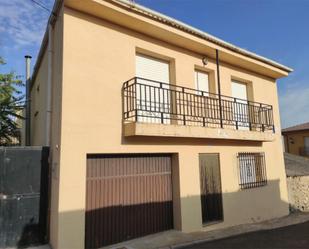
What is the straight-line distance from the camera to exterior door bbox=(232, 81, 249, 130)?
10281 millimetres

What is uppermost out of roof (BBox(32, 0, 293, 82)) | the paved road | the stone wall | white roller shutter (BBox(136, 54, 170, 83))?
roof (BBox(32, 0, 293, 82))

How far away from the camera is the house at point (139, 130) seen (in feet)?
20.5

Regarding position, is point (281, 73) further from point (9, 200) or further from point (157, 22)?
point (9, 200)

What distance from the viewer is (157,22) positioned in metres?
7.61

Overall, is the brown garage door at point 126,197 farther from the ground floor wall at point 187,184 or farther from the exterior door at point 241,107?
the exterior door at point 241,107

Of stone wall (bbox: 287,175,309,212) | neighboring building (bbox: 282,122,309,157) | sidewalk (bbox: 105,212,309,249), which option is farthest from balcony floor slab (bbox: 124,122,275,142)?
neighboring building (bbox: 282,122,309,157)

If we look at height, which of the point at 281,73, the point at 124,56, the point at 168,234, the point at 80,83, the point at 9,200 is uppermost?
the point at 281,73

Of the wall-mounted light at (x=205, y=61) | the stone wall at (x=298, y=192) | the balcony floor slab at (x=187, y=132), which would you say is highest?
the wall-mounted light at (x=205, y=61)

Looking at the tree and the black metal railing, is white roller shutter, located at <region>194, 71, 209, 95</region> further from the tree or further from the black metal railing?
the tree

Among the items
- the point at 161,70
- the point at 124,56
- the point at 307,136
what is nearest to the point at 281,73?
the point at 161,70

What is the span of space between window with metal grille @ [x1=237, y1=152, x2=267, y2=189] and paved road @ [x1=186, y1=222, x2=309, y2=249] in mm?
1970

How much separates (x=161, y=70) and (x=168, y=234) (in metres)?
4.91

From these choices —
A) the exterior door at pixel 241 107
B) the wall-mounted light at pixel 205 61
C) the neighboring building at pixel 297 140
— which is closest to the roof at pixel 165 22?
the wall-mounted light at pixel 205 61

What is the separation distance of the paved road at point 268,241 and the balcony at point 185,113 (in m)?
2.95
